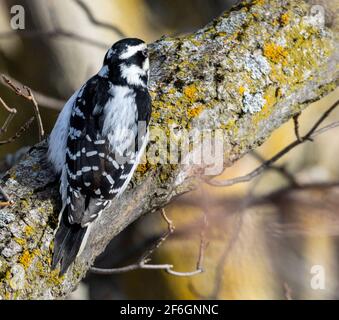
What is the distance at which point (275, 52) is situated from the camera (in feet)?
12.6

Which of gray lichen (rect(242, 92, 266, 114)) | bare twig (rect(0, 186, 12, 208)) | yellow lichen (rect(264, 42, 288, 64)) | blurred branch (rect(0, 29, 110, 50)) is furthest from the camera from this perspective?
blurred branch (rect(0, 29, 110, 50))

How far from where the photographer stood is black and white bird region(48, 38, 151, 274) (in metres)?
3.29

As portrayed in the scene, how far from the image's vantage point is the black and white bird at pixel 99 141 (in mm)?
3291

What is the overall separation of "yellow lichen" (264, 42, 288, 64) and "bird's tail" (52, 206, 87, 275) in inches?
51.3

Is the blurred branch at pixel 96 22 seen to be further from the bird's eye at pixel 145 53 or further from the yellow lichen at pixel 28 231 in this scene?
the yellow lichen at pixel 28 231

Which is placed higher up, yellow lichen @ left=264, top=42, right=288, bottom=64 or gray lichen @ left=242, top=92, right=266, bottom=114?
yellow lichen @ left=264, top=42, right=288, bottom=64

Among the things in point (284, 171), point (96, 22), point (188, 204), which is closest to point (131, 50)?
point (188, 204)

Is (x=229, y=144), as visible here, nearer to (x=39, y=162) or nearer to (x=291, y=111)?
(x=291, y=111)

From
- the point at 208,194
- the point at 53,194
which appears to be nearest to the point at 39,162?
the point at 53,194

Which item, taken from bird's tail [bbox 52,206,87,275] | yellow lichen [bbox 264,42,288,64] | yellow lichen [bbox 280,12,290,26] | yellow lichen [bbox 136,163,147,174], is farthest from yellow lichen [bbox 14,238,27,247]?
yellow lichen [bbox 280,12,290,26]

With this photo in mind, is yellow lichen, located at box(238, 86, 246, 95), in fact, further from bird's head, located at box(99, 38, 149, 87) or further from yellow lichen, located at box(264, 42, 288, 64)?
bird's head, located at box(99, 38, 149, 87)

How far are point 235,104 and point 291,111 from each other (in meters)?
0.41

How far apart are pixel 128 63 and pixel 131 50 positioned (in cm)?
9
